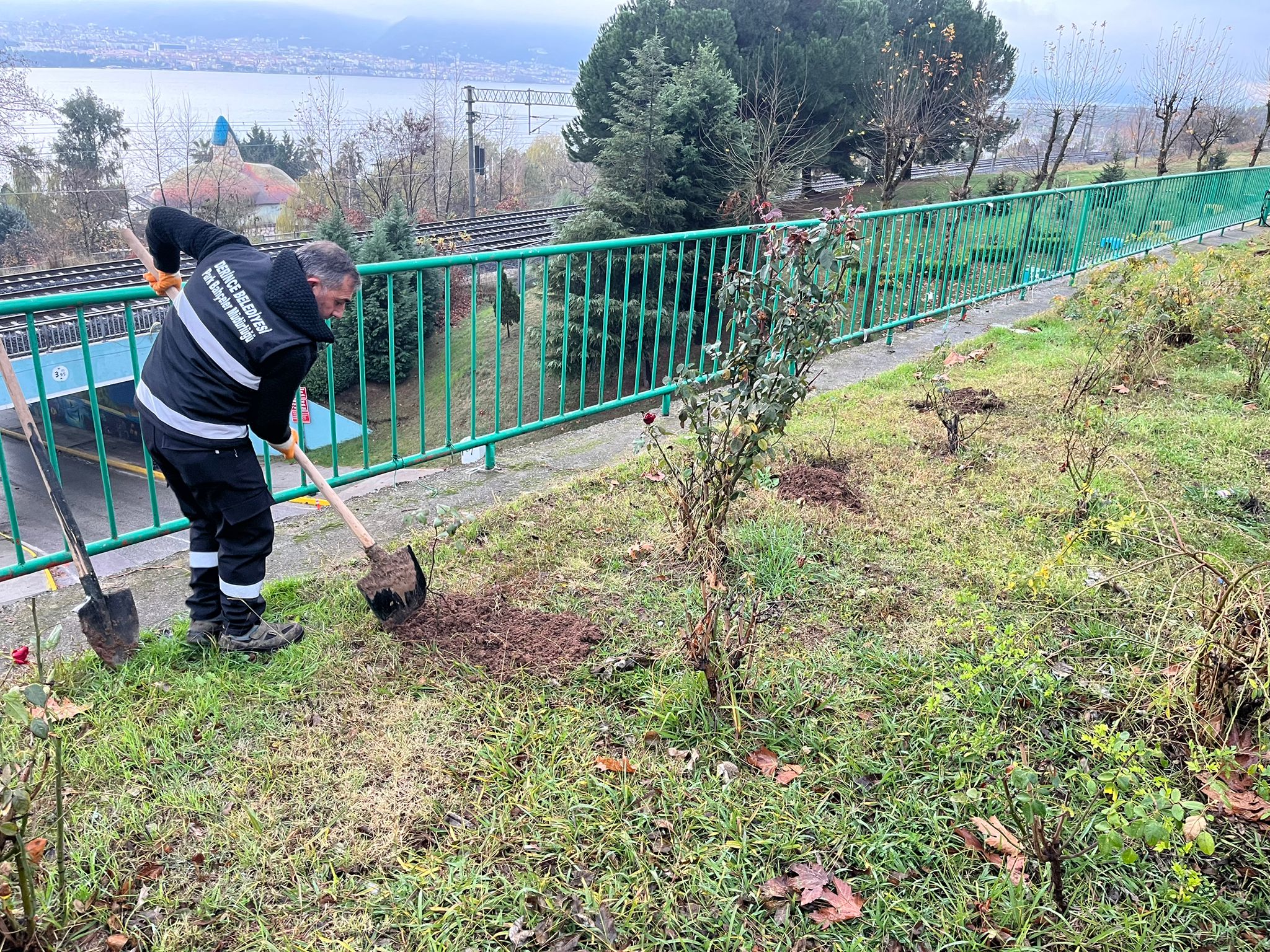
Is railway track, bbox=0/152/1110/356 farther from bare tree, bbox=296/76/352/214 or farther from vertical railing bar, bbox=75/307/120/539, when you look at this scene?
vertical railing bar, bbox=75/307/120/539

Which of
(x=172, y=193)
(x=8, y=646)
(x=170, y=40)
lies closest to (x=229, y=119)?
(x=172, y=193)

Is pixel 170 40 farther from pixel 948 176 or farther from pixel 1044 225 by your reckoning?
pixel 1044 225

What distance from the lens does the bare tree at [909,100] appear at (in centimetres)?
2605

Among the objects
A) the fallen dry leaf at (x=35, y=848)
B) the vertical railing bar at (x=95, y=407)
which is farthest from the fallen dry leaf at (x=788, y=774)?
the vertical railing bar at (x=95, y=407)

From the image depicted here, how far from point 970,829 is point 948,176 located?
140 ft

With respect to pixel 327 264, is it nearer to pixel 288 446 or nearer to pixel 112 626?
pixel 288 446

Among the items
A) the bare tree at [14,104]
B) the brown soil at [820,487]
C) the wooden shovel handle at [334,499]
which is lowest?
the brown soil at [820,487]

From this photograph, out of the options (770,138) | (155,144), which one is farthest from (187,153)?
(770,138)

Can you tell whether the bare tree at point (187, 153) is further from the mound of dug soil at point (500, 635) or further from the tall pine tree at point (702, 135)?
the mound of dug soil at point (500, 635)

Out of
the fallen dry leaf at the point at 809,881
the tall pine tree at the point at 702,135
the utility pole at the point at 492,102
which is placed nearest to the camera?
the fallen dry leaf at the point at 809,881

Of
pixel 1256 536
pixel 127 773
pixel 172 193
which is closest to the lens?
pixel 127 773

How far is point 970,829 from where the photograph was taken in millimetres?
2316

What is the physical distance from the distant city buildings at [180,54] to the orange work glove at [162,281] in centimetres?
11891

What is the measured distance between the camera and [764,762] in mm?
2590
